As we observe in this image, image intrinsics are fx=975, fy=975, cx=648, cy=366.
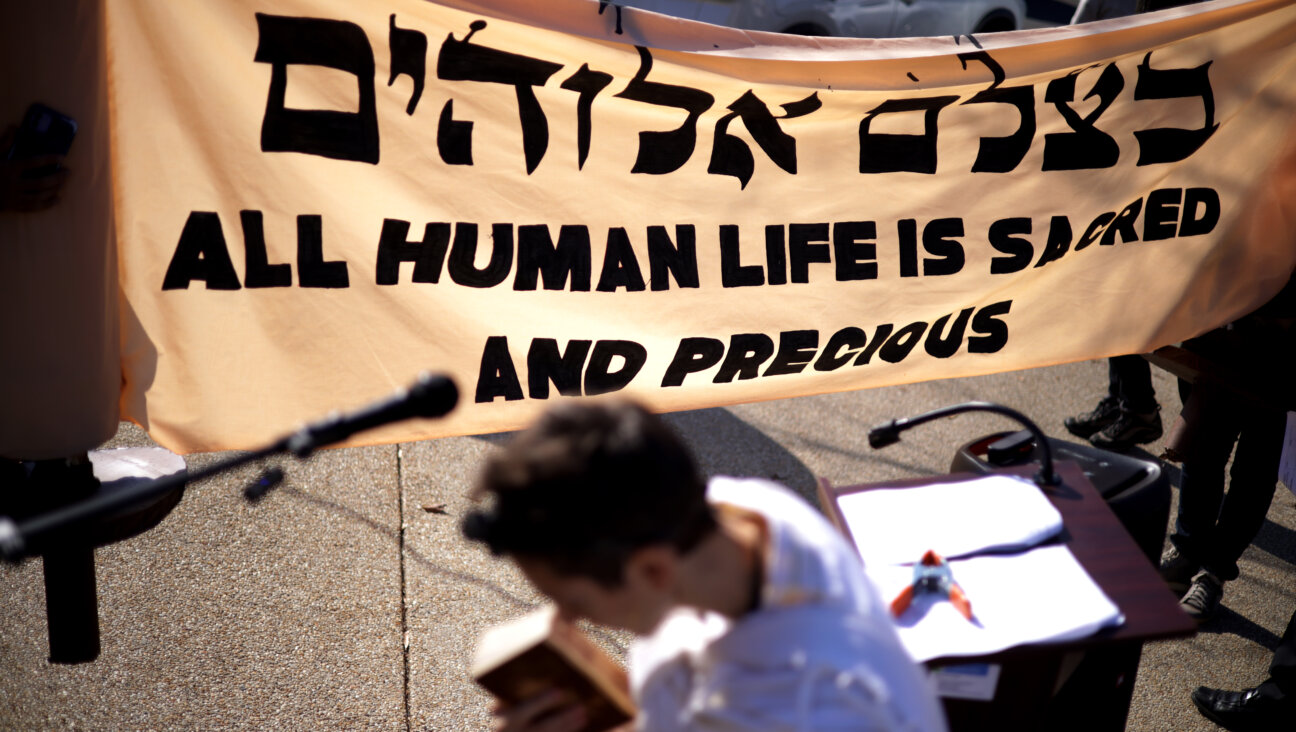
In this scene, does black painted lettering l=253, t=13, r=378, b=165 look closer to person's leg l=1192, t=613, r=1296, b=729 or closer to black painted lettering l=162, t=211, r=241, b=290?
black painted lettering l=162, t=211, r=241, b=290

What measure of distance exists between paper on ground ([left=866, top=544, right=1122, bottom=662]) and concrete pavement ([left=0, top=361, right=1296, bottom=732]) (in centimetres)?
163

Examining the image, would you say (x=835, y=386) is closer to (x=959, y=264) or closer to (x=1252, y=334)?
(x=959, y=264)

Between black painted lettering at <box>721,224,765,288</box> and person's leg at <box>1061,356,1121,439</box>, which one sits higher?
black painted lettering at <box>721,224,765,288</box>

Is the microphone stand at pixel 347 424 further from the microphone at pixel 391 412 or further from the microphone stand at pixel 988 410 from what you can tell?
the microphone stand at pixel 988 410

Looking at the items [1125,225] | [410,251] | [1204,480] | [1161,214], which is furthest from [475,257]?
[1204,480]

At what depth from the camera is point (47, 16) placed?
200 cm

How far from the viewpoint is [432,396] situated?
1.39 metres

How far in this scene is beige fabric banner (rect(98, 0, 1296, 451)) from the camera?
97.2 inches

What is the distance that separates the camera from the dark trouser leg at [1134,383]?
4500 mm

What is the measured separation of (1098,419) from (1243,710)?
6.20 feet

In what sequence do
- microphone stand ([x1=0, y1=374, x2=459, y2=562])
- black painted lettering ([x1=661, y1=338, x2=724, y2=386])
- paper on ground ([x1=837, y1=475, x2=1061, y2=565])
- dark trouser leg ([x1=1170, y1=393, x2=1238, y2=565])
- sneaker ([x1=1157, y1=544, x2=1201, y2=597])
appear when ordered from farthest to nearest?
sneaker ([x1=1157, y1=544, x2=1201, y2=597]) → dark trouser leg ([x1=1170, y1=393, x2=1238, y2=565]) → black painted lettering ([x1=661, y1=338, x2=724, y2=386]) → paper on ground ([x1=837, y1=475, x2=1061, y2=565]) → microphone stand ([x1=0, y1=374, x2=459, y2=562])

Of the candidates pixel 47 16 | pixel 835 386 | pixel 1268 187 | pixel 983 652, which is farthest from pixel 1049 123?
pixel 47 16

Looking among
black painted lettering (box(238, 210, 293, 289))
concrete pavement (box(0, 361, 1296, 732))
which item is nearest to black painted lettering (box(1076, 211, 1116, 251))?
concrete pavement (box(0, 361, 1296, 732))

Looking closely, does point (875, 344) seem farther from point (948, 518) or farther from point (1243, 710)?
point (1243, 710)
